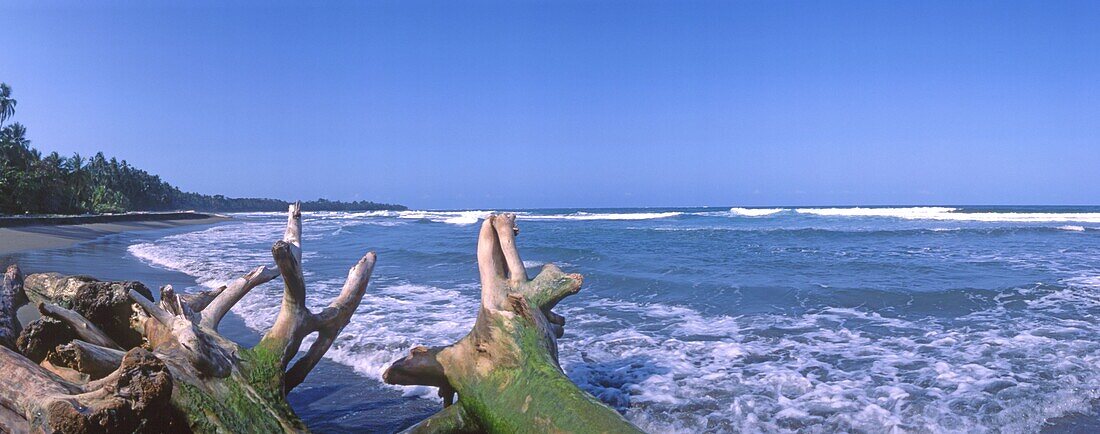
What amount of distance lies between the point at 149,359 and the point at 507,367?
156 centimetres

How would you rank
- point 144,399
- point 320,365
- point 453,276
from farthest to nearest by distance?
point 453,276 → point 320,365 → point 144,399

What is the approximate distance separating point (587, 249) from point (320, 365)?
13362mm

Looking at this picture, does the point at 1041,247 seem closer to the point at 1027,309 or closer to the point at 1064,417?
the point at 1027,309

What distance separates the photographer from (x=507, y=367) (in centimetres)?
330

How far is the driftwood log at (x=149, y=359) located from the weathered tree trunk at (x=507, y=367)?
2.03 feet

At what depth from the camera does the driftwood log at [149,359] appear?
7.79 feet

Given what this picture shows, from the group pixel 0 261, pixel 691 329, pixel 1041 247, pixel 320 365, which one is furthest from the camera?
pixel 1041 247

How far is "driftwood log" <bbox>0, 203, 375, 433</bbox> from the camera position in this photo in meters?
2.37

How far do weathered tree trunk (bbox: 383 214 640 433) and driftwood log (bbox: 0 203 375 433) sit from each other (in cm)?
62

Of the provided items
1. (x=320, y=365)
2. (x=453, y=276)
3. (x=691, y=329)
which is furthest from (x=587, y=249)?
(x=320, y=365)

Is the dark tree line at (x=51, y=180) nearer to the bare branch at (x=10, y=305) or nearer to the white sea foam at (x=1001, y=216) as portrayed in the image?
the bare branch at (x=10, y=305)

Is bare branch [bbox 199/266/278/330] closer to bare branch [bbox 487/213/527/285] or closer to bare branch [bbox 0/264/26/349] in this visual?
bare branch [bbox 0/264/26/349]

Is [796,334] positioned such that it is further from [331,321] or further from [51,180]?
[51,180]

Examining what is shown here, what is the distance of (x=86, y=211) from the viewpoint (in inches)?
2115
